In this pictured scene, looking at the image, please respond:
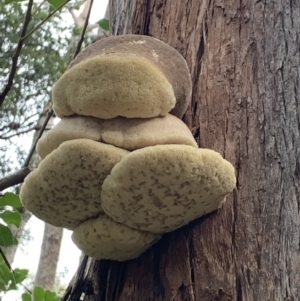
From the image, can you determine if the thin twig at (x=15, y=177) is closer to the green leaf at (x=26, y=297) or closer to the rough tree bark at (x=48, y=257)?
the green leaf at (x=26, y=297)

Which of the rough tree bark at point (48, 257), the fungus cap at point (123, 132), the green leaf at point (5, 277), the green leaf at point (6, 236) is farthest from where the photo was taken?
the rough tree bark at point (48, 257)

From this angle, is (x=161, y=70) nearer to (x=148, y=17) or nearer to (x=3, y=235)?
(x=148, y=17)

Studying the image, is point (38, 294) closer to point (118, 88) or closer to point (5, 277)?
point (5, 277)

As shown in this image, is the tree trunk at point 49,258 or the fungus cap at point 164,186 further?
the tree trunk at point 49,258

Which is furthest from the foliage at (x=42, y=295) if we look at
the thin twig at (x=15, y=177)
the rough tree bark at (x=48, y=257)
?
the rough tree bark at (x=48, y=257)

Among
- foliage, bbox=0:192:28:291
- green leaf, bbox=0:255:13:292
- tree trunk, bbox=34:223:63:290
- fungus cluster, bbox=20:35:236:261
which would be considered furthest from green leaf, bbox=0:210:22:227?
tree trunk, bbox=34:223:63:290

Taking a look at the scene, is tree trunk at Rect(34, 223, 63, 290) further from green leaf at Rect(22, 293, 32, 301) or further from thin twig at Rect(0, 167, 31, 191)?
thin twig at Rect(0, 167, 31, 191)
